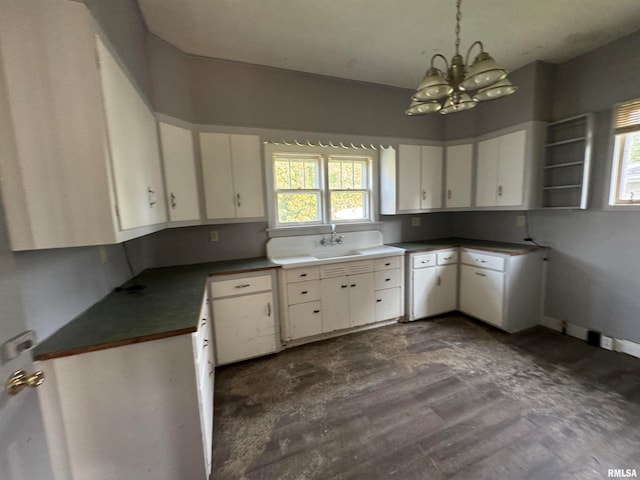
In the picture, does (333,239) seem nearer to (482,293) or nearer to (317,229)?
(317,229)

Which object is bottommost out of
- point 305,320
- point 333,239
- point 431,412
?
point 431,412

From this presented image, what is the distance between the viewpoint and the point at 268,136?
9.06 feet

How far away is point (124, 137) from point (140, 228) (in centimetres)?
49

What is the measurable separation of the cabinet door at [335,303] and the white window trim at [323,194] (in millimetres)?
699

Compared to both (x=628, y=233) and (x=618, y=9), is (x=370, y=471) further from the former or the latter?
(x=618, y=9)

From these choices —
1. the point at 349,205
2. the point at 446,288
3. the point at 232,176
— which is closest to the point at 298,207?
the point at 349,205

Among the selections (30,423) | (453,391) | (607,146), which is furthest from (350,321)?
(607,146)

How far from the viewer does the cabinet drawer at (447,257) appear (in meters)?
3.26

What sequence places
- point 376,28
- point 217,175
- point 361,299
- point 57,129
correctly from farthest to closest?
point 361,299 → point 217,175 → point 376,28 → point 57,129

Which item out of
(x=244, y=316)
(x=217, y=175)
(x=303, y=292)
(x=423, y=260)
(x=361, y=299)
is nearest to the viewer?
(x=244, y=316)

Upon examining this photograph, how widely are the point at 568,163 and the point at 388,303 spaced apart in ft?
7.77

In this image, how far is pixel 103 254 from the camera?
175cm

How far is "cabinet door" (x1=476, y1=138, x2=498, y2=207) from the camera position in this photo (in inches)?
123

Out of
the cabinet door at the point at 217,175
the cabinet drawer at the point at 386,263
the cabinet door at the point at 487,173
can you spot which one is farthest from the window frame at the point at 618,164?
the cabinet door at the point at 217,175
